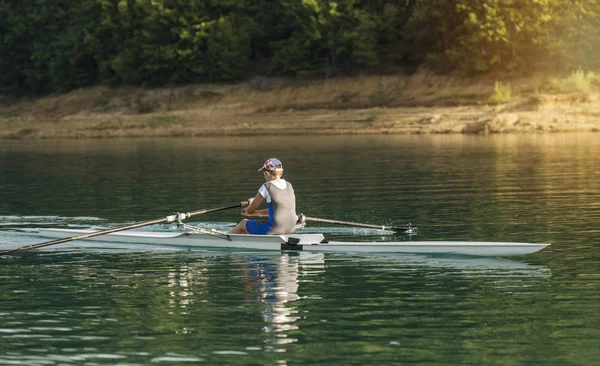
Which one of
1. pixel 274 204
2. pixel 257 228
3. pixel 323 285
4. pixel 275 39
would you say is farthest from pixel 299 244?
pixel 275 39

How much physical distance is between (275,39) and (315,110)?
1536cm

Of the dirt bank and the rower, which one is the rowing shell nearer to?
the rower

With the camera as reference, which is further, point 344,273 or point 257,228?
point 257,228

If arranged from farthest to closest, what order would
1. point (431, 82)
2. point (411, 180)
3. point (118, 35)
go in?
point (118, 35) < point (431, 82) < point (411, 180)

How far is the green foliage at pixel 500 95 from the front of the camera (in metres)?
68.2

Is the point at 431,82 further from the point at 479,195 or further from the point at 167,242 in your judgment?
the point at 167,242

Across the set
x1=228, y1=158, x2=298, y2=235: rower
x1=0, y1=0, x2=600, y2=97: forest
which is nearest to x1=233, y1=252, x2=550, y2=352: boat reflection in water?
x1=228, y1=158, x2=298, y2=235: rower

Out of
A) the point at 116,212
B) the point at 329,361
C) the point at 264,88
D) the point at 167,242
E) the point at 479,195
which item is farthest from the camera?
the point at 264,88

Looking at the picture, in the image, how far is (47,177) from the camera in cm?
4172

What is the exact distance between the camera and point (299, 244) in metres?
20.7

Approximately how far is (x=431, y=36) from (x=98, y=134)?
2498cm

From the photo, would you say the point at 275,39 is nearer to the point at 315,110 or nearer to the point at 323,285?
the point at 315,110

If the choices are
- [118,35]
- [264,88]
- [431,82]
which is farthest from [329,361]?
[118,35]

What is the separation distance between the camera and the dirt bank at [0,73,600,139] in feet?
215
